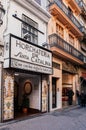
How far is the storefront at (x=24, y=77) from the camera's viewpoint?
10914 millimetres

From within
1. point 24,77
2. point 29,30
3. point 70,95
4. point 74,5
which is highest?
point 74,5

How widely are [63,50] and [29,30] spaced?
4015mm

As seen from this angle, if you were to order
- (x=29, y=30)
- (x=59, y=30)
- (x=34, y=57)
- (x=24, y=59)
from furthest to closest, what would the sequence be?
(x=59, y=30) < (x=29, y=30) < (x=34, y=57) < (x=24, y=59)

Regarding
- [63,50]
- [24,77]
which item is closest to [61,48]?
[63,50]

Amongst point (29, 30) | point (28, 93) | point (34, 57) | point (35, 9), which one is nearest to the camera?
point (34, 57)

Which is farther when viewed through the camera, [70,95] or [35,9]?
[70,95]

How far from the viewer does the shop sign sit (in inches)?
426

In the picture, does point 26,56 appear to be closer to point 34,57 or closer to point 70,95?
point 34,57

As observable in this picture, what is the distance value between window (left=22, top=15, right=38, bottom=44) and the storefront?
37.9 inches

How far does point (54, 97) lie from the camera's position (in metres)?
17.0

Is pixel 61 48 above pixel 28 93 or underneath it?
above

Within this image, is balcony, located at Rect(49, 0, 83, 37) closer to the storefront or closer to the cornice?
the cornice

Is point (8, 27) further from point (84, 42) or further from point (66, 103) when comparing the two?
point (84, 42)

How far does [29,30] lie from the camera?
13.8m
